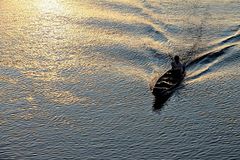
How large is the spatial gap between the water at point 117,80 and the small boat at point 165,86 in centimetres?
35

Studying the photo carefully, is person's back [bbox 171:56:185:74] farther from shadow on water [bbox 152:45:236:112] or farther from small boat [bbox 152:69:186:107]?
shadow on water [bbox 152:45:236:112]

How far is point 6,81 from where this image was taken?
88.2 feet

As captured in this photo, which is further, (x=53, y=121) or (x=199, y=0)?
(x=199, y=0)

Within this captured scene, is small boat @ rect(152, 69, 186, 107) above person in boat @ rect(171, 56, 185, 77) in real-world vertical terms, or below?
below

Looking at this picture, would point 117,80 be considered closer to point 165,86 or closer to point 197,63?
point 165,86

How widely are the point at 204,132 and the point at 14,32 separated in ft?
56.9

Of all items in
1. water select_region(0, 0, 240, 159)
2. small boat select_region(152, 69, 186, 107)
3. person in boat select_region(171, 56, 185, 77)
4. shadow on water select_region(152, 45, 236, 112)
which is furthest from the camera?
person in boat select_region(171, 56, 185, 77)

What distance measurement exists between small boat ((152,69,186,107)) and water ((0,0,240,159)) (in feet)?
1.15

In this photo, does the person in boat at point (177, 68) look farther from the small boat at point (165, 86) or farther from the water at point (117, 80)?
the water at point (117, 80)

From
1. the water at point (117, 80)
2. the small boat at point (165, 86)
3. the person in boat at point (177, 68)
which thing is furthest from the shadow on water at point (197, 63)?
the person in boat at point (177, 68)

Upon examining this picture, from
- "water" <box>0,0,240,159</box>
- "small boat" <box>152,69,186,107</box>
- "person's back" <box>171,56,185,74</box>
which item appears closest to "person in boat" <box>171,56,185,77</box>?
"person's back" <box>171,56,185,74</box>

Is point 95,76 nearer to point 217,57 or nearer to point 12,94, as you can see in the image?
point 12,94

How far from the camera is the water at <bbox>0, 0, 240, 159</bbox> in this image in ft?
71.7

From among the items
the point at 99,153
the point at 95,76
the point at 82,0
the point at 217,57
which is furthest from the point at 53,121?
the point at 82,0
